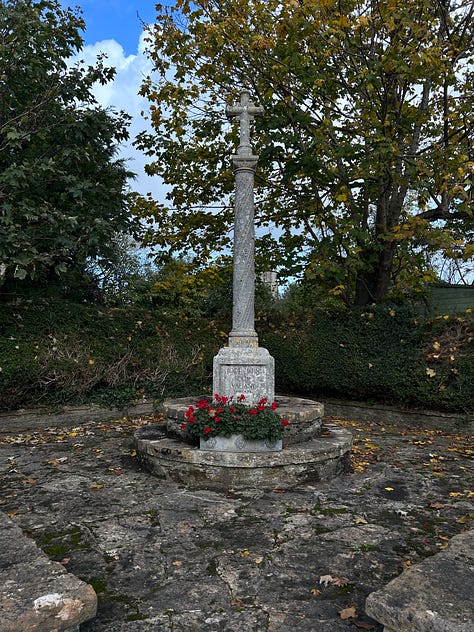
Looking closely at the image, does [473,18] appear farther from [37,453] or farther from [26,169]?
[37,453]

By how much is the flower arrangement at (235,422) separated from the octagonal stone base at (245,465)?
0.20 m

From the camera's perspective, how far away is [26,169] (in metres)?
6.10

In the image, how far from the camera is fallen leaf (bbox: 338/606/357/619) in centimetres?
249

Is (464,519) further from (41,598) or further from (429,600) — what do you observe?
Result: (41,598)

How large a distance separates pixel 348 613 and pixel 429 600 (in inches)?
21.4

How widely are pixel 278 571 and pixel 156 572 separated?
78 cm

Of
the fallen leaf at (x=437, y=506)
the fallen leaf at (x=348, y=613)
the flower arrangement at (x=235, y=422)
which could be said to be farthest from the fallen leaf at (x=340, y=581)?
the flower arrangement at (x=235, y=422)

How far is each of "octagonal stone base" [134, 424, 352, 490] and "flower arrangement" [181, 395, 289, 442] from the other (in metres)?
0.20

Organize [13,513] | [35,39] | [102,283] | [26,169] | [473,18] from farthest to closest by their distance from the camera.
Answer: [102,283], [473,18], [35,39], [26,169], [13,513]

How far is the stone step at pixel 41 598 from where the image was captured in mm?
2013

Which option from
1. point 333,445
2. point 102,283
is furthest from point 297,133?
point 102,283

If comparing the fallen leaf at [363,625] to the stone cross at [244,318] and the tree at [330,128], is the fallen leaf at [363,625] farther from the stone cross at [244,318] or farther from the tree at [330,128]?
the tree at [330,128]

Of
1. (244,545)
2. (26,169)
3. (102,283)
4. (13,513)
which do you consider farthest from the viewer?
(102,283)

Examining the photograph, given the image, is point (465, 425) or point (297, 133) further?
point (297, 133)
